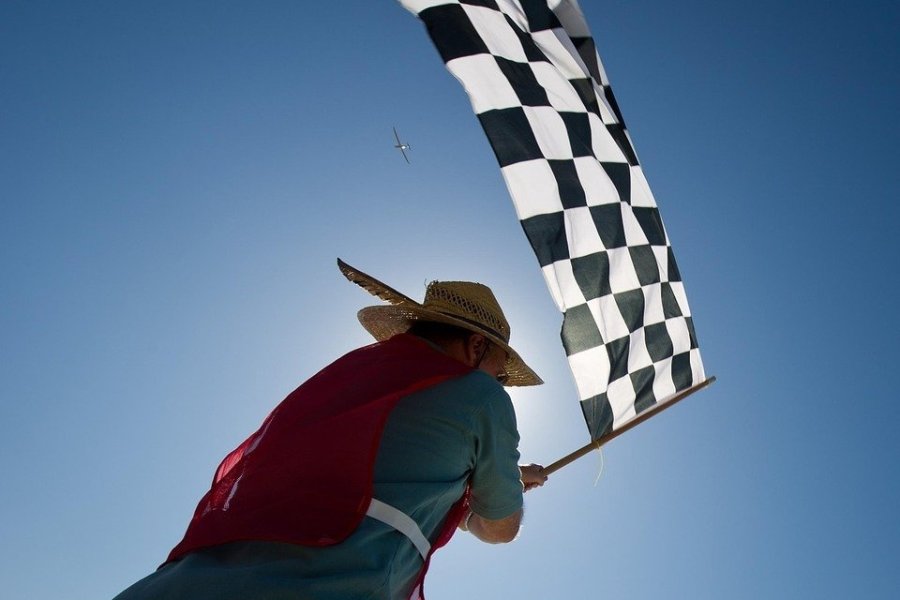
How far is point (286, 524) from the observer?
129 cm

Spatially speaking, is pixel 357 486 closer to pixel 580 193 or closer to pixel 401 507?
pixel 401 507

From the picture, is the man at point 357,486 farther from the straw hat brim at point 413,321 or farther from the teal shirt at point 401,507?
the straw hat brim at point 413,321

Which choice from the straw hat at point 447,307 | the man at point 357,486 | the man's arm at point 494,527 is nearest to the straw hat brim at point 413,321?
the straw hat at point 447,307

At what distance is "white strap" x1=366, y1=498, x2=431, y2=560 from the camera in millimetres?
1370

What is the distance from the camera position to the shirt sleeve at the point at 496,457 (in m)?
1.68

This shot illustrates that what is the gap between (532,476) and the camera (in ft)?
9.85

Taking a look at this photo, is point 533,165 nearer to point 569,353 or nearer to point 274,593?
point 569,353

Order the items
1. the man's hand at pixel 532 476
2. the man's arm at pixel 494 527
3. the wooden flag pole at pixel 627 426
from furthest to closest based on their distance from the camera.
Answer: the wooden flag pole at pixel 627 426 < the man's hand at pixel 532 476 < the man's arm at pixel 494 527

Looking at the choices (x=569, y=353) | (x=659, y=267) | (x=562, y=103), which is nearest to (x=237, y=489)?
(x=569, y=353)

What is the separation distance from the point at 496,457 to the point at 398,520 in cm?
42

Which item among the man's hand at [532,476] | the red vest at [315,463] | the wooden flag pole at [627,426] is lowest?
the wooden flag pole at [627,426]

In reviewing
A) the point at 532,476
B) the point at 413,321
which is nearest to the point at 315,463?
the point at 413,321

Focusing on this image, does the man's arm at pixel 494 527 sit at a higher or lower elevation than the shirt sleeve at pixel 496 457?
lower

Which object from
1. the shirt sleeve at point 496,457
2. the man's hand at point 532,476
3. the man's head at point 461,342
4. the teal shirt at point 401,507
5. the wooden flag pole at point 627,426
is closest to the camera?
the teal shirt at point 401,507
